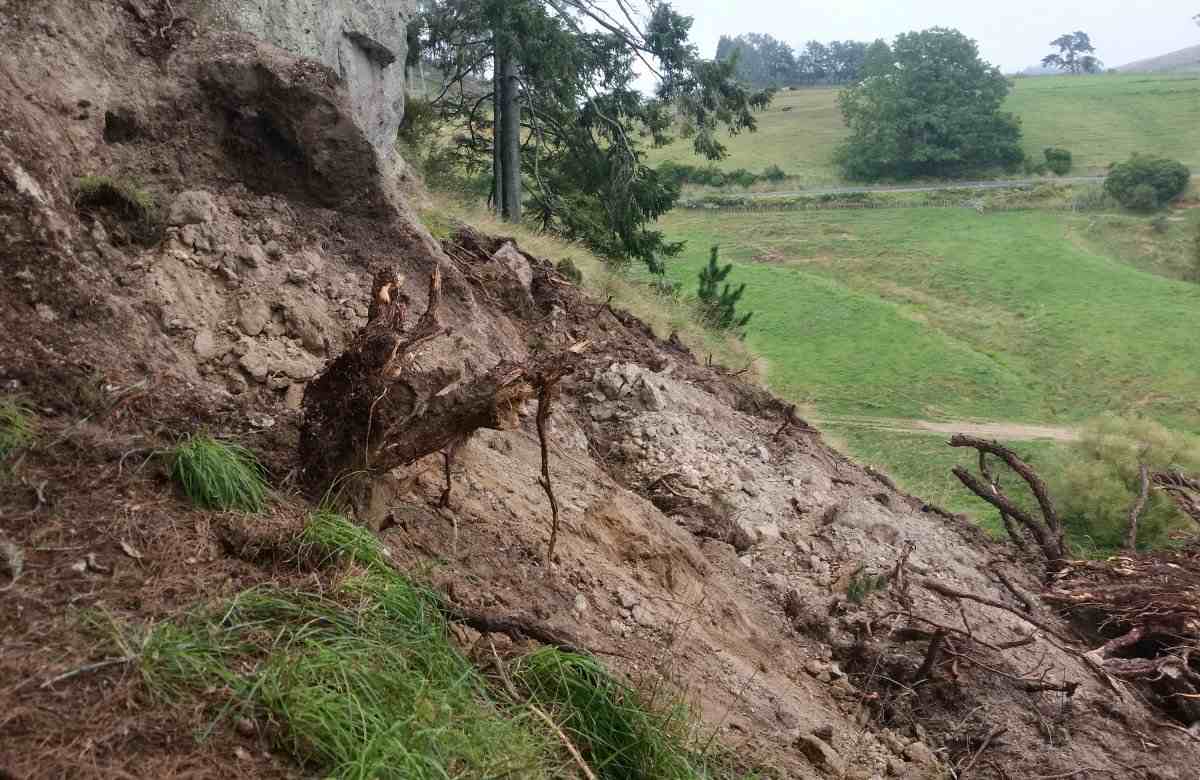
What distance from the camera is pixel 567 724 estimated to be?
2867 mm

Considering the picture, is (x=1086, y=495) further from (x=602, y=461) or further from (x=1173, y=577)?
(x=602, y=461)

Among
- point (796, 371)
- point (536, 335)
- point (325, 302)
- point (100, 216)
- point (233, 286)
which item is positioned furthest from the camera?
point (796, 371)

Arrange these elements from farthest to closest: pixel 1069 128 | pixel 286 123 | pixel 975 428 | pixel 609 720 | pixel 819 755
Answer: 1. pixel 1069 128
2. pixel 975 428
3. pixel 286 123
4. pixel 819 755
5. pixel 609 720

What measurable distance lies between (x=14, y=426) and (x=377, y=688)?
61.9 inches

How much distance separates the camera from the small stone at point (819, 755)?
12.2 ft

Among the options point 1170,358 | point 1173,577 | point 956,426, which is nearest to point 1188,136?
point 1170,358

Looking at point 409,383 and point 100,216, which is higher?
point 100,216

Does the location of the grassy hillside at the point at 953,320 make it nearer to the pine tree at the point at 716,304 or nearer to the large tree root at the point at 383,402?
the pine tree at the point at 716,304

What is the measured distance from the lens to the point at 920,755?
4.32m

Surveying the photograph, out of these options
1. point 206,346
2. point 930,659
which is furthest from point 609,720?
point 206,346

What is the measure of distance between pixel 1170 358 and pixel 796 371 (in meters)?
10.0

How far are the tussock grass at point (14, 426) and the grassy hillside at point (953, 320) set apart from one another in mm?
11862

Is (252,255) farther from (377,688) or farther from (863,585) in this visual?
(863,585)

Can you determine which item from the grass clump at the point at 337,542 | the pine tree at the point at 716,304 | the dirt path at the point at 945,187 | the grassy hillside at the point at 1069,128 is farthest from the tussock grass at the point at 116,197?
the dirt path at the point at 945,187
